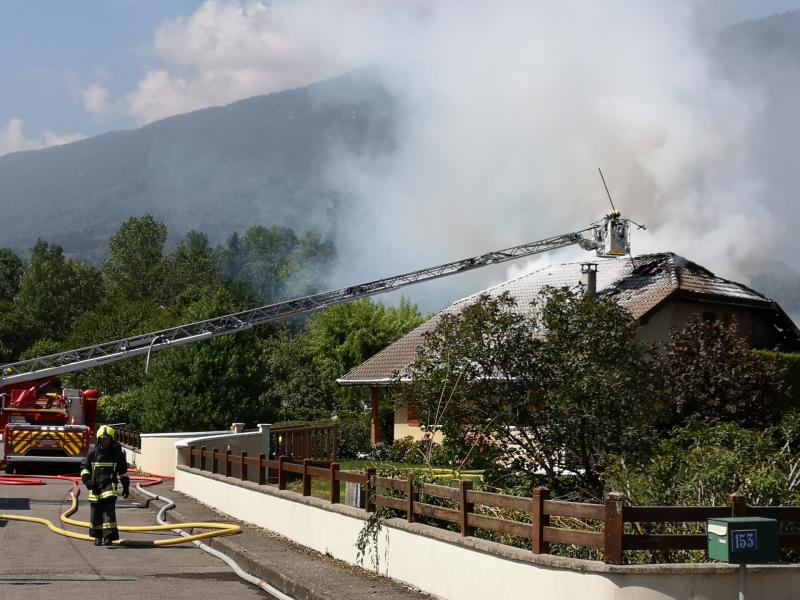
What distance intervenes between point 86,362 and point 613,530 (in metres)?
26.4

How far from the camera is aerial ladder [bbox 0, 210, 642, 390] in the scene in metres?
34.1

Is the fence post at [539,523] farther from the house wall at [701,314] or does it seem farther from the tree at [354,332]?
the tree at [354,332]

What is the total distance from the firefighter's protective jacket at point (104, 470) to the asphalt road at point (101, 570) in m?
0.68

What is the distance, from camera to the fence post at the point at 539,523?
347 inches

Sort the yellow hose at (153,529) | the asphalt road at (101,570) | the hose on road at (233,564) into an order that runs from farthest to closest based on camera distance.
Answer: the yellow hose at (153,529) → the hose on road at (233,564) → the asphalt road at (101,570)

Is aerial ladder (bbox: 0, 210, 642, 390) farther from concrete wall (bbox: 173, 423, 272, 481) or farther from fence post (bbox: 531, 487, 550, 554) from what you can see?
fence post (bbox: 531, 487, 550, 554)

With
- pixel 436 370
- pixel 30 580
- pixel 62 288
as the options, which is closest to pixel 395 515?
pixel 436 370

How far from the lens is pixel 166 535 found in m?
15.6

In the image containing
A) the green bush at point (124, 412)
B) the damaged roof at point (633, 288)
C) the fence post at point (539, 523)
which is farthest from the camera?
the green bush at point (124, 412)

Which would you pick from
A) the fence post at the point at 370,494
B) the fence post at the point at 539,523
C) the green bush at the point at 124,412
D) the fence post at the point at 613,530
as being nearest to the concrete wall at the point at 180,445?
the green bush at the point at 124,412

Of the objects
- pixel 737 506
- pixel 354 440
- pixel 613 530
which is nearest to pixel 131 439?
pixel 354 440

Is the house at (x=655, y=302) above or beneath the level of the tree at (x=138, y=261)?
beneath

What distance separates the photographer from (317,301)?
36.3 metres

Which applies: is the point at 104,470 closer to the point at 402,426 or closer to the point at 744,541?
the point at 744,541
